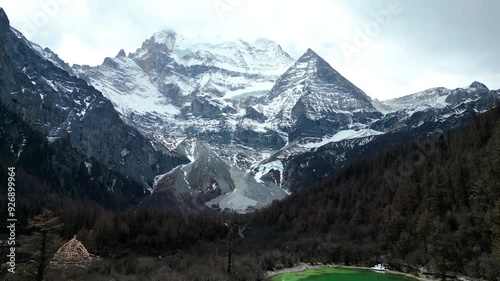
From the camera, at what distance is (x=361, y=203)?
170000 mm

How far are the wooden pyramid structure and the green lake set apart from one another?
37.2 m

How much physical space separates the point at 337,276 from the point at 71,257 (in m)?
55.5

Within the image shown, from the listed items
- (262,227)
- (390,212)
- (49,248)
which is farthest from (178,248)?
(49,248)

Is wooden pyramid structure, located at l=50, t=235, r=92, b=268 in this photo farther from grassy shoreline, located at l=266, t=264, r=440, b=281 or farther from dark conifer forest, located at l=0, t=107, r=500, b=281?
grassy shoreline, located at l=266, t=264, r=440, b=281

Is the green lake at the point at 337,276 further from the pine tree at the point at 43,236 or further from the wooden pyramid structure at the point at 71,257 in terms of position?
the pine tree at the point at 43,236

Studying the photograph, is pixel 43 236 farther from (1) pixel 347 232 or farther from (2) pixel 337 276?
(1) pixel 347 232

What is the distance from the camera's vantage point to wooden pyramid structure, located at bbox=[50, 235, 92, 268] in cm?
6213

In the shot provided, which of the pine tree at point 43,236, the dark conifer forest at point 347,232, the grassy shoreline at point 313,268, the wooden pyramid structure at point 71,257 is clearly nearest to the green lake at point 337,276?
the grassy shoreline at point 313,268

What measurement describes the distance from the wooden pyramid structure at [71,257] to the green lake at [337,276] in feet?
122

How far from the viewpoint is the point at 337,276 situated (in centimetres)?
9638

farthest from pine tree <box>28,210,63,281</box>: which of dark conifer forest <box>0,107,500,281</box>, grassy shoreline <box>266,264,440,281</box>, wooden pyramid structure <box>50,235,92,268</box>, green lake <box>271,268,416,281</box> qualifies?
green lake <box>271,268,416,281</box>

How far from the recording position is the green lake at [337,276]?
90.9m

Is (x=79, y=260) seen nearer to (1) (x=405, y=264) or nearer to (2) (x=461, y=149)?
(1) (x=405, y=264)

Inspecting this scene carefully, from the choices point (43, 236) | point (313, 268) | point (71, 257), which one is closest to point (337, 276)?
point (313, 268)
